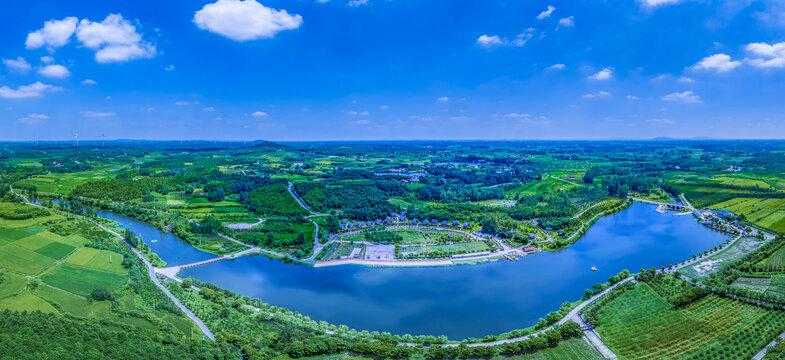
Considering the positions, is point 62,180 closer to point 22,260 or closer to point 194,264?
point 22,260

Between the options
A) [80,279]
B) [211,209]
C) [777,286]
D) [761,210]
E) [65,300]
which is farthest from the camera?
[211,209]

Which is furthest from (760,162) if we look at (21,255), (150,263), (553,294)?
(21,255)

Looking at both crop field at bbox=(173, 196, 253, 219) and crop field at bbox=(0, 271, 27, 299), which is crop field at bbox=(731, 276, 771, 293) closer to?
crop field at bbox=(0, 271, 27, 299)

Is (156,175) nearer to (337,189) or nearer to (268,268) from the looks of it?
(337,189)

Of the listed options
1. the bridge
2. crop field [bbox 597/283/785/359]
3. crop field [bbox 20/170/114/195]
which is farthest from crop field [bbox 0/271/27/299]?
crop field [bbox 20/170/114/195]

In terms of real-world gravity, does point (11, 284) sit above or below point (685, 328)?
above

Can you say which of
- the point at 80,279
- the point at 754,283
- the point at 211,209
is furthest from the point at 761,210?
the point at 211,209
